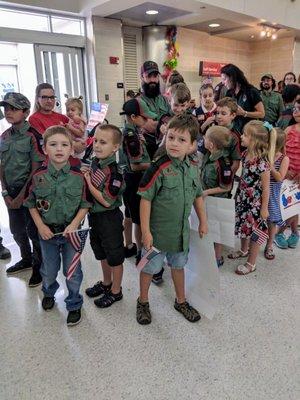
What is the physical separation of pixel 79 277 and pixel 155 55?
5.59 metres

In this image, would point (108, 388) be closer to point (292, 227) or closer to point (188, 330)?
point (188, 330)

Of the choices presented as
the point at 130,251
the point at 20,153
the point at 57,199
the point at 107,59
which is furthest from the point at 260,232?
the point at 107,59

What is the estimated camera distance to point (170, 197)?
1665 millimetres

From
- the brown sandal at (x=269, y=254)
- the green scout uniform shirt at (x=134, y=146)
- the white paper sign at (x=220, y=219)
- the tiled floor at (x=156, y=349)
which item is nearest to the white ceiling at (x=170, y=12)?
the green scout uniform shirt at (x=134, y=146)

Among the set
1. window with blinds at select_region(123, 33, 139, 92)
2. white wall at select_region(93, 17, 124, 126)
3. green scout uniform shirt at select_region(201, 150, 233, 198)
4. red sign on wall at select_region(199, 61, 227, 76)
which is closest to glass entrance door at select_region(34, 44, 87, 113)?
white wall at select_region(93, 17, 124, 126)

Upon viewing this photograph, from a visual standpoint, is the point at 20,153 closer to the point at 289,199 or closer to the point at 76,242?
the point at 76,242

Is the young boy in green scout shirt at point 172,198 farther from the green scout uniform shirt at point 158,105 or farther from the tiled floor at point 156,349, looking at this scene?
the green scout uniform shirt at point 158,105

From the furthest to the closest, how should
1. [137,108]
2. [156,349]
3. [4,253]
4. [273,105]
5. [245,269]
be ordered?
[273,105] → [4,253] → [245,269] → [137,108] → [156,349]

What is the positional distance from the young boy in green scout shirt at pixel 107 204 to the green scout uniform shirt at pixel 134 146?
0.18m

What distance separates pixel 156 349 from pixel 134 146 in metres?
1.14

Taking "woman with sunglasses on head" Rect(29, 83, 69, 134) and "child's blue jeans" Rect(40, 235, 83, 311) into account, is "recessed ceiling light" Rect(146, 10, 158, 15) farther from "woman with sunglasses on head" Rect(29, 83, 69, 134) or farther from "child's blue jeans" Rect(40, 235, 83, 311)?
"child's blue jeans" Rect(40, 235, 83, 311)

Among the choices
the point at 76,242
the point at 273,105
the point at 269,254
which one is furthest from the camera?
the point at 273,105

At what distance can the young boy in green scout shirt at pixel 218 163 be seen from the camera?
6.95 feet

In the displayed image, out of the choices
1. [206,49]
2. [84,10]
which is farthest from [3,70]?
[206,49]
